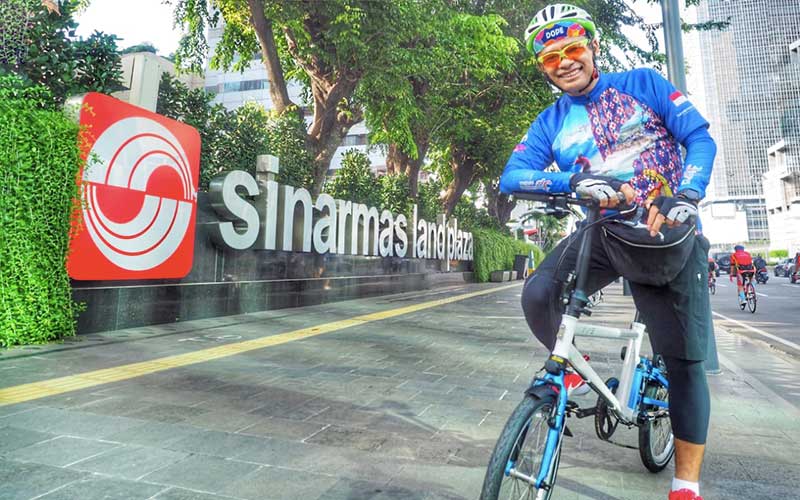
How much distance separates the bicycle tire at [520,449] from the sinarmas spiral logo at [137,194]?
5.40 meters

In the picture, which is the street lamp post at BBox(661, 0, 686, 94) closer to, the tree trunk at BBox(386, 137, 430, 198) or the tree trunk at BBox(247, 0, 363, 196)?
the tree trunk at BBox(247, 0, 363, 196)

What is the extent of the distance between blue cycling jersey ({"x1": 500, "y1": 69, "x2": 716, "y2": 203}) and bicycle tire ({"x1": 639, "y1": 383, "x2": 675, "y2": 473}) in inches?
39.0

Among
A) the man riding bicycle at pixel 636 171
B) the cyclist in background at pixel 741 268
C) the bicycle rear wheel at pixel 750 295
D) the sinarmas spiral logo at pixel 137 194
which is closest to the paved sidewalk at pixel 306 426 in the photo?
the man riding bicycle at pixel 636 171

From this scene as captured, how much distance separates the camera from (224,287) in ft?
26.2

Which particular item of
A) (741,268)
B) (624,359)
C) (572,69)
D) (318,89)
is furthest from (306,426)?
(741,268)

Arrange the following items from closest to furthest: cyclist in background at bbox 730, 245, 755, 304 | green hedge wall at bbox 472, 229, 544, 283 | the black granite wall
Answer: the black granite wall → cyclist in background at bbox 730, 245, 755, 304 → green hedge wall at bbox 472, 229, 544, 283

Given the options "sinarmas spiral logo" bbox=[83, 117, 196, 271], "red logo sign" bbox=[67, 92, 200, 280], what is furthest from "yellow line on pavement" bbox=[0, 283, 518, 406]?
"sinarmas spiral logo" bbox=[83, 117, 196, 271]

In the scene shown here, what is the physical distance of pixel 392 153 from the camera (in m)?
18.2

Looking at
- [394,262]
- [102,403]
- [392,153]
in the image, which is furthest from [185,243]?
[392,153]

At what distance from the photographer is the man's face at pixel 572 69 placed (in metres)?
1.99

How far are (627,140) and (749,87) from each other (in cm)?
14611

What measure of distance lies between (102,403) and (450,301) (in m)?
9.61

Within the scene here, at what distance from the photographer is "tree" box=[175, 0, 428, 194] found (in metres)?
9.84

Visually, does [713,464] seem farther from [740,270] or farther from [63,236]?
[740,270]
